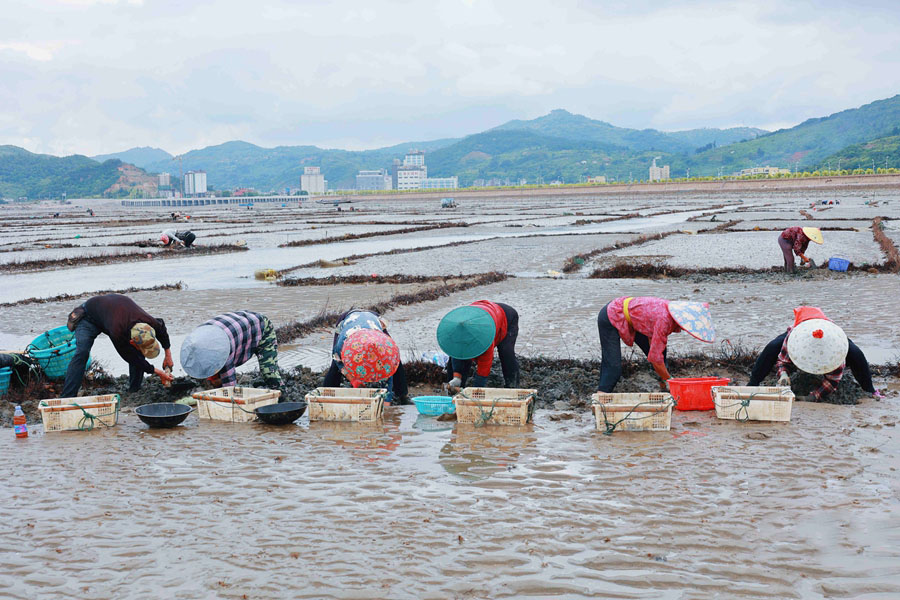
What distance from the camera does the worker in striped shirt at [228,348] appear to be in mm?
7391

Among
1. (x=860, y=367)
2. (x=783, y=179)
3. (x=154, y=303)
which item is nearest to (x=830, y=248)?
(x=860, y=367)

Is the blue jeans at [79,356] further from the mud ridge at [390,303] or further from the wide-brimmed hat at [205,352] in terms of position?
the mud ridge at [390,303]

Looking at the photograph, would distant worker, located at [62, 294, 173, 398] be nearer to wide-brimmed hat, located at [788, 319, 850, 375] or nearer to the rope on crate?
Result: the rope on crate

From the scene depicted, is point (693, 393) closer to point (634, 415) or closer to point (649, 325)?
point (649, 325)

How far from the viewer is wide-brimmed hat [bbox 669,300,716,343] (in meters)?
6.85

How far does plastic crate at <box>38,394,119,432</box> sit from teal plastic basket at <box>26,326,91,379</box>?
1.67 metres

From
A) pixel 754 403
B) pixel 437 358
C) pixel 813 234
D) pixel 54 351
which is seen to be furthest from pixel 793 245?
pixel 54 351

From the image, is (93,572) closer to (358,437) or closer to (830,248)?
(358,437)

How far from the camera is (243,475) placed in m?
5.85

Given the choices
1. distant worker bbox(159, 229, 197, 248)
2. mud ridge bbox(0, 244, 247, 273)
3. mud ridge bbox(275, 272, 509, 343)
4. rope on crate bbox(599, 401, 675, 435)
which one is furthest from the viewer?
distant worker bbox(159, 229, 197, 248)

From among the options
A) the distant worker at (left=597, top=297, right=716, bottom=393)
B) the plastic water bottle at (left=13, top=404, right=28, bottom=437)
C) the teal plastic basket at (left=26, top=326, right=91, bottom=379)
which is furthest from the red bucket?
the teal plastic basket at (left=26, top=326, right=91, bottom=379)

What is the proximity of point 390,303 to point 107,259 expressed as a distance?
1506cm

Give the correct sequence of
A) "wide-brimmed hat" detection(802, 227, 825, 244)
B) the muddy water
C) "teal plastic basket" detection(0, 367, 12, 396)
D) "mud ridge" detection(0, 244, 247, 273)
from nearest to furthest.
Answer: the muddy water < "teal plastic basket" detection(0, 367, 12, 396) < "wide-brimmed hat" detection(802, 227, 825, 244) < "mud ridge" detection(0, 244, 247, 273)

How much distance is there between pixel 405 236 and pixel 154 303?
19.7 m
